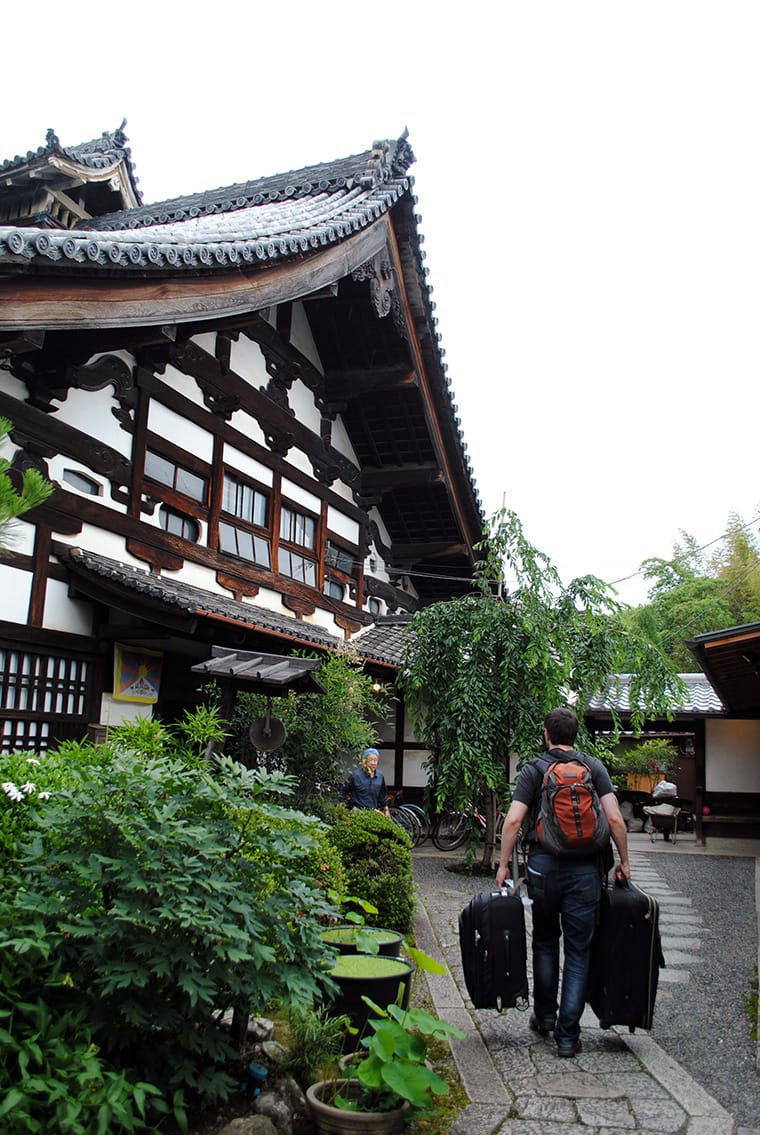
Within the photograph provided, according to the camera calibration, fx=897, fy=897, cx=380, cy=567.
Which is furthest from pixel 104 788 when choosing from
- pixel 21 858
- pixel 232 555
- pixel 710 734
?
pixel 710 734

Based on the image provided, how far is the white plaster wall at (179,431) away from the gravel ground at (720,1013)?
700cm

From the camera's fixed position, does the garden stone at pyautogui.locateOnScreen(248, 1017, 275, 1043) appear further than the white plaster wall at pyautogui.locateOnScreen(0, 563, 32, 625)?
No

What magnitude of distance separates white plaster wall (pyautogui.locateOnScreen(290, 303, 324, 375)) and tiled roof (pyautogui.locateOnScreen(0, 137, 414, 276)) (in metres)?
1.64

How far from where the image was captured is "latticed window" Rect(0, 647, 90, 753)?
7.38 metres

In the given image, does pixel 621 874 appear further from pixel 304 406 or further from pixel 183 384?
pixel 304 406

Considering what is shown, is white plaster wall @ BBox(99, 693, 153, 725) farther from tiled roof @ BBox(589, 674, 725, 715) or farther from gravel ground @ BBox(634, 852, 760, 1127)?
tiled roof @ BBox(589, 674, 725, 715)

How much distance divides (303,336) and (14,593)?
703cm

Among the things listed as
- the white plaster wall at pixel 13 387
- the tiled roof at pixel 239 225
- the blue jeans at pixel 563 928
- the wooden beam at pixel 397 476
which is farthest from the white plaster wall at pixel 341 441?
the blue jeans at pixel 563 928

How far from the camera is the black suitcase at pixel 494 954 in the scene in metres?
4.91

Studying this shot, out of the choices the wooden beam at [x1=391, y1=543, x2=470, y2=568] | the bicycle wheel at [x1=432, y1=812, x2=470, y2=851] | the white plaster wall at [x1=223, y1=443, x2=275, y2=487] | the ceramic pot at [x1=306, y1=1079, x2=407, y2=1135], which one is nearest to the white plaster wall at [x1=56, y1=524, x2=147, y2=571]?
the white plaster wall at [x1=223, y1=443, x2=275, y2=487]

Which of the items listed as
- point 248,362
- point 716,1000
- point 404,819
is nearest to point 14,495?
point 716,1000

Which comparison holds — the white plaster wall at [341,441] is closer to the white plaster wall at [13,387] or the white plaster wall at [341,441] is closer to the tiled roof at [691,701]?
the tiled roof at [691,701]

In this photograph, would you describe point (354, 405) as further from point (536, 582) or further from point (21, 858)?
point (21, 858)

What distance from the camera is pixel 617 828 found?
4793mm
